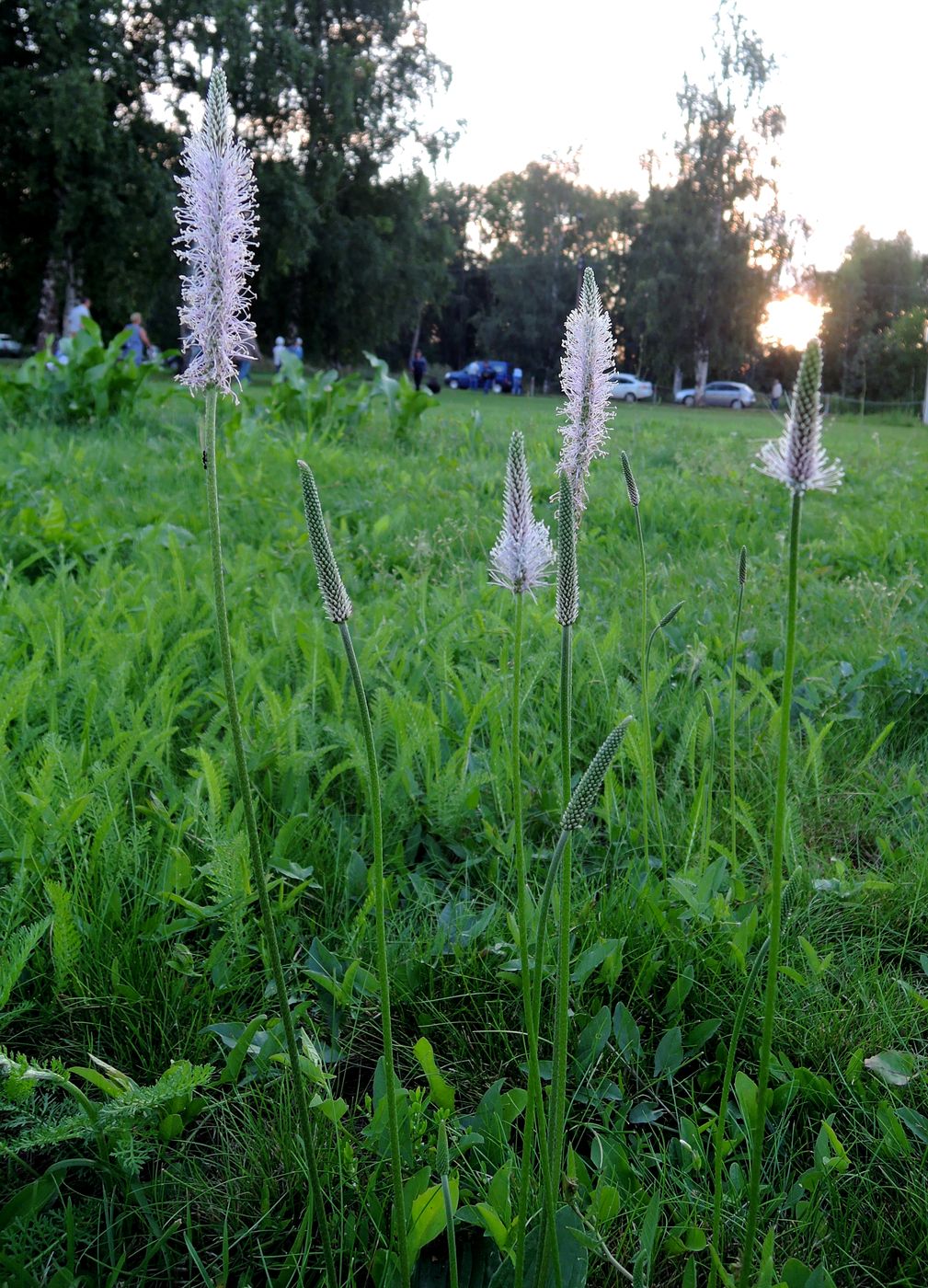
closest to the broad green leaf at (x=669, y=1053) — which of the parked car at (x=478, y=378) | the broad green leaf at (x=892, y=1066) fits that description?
the broad green leaf at (x=892, y=1066)

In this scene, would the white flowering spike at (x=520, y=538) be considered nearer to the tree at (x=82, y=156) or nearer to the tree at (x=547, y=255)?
the tree at (x=82, y=156)

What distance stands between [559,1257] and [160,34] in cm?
3478

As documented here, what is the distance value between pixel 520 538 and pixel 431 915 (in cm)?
111

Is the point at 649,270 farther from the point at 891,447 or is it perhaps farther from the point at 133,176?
the point at 891,447

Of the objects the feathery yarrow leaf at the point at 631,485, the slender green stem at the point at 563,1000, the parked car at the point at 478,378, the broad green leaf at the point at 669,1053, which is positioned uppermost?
the parked car at the point at 478,378

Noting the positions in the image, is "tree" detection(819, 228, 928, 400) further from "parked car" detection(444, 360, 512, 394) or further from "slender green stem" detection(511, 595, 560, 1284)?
"slender green stem" detection(511, 595, 560, 1284)

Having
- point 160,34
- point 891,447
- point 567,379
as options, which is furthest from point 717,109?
point 567,379

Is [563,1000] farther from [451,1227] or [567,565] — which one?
[567,565]

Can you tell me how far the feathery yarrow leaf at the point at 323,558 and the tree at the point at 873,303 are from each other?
48241 mm

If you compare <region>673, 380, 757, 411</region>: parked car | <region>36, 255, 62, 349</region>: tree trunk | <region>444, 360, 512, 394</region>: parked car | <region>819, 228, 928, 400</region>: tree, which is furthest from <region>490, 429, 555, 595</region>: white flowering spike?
<region>444, 360, 512, 394</region>: parked car

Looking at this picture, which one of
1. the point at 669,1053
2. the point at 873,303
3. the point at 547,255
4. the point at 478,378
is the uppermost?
the point at 547,255

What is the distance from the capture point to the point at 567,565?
0.99 m

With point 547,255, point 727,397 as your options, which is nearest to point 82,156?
point 727,397

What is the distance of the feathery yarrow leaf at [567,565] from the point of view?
983 mm
